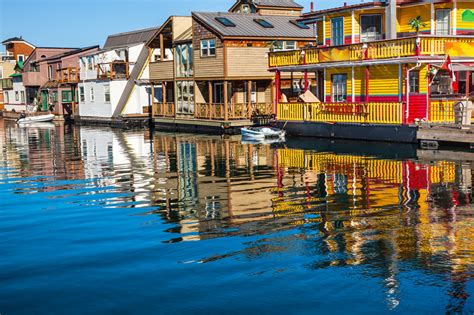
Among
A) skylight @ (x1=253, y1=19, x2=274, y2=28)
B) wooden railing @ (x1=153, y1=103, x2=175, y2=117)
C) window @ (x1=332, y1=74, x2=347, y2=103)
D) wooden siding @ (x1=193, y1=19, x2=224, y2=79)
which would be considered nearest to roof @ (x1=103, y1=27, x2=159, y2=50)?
wooden railing @ (x1=153, y1=103, x2=175, y2=117)

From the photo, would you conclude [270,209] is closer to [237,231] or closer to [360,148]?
[237,231]

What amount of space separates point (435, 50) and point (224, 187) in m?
16.3

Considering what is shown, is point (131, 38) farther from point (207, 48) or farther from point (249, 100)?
point (249, 100)

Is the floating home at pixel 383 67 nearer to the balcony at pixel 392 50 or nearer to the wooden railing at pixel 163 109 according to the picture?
the balcony at pixel 392 50

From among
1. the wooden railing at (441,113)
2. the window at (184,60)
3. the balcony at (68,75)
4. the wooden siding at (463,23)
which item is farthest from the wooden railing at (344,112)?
the balcony at (68,75)

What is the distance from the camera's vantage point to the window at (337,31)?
40.8 metres

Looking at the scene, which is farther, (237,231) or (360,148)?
(360,148)

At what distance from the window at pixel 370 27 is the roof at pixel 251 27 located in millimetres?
10599

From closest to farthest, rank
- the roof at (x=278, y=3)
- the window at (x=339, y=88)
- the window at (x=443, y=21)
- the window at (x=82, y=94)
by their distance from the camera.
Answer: the window at (x=443, y=21) → the window at (x=339, y=88) → the roof at (x=278, y=3) → the window at (x=82, y=94)

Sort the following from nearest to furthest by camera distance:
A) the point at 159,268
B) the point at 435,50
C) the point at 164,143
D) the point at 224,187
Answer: the point at 159,268, the point at 224,187, the point at 435,50, the point at 164,143

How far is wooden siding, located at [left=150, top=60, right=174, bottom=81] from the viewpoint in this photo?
5588 cm

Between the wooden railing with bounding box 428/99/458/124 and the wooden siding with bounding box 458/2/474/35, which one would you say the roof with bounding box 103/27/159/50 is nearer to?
the wooden siding with bounding box 458/2/474/35

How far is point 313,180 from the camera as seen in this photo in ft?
75.9

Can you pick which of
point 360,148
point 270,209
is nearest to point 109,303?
point 270,209
